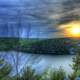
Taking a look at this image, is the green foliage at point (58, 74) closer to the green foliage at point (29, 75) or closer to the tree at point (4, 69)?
the green foliage at point (29, 75)

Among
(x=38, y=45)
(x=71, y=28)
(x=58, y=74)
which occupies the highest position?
(x=71, y=28)

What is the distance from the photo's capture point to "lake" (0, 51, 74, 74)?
379 cm

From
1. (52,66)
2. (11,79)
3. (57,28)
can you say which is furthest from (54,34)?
(11,79)

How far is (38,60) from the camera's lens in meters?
3.84

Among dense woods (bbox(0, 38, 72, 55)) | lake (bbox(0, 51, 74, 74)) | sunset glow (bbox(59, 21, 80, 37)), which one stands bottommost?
lake (bbox(0, 51, 74, 74))

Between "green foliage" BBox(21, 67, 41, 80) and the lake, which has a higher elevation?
the lake

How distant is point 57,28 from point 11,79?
659mm

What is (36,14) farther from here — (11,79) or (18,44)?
(11,79)

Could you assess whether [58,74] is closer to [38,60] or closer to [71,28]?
[38,60]

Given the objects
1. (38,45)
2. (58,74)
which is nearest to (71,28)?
(38,45)

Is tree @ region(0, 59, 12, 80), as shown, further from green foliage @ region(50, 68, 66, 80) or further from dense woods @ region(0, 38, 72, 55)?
green foliage @ region(50, 68, 66, 80)

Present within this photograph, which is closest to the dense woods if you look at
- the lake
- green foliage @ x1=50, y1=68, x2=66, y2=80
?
the lake

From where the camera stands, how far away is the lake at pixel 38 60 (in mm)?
3795

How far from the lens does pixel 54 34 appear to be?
3793 mm
